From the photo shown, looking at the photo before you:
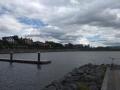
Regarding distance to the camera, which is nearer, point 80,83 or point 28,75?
point 80,83

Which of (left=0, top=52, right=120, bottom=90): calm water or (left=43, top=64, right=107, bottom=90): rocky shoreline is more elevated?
(left=43, top=64, right=107, bottom=90): rocky shoreline

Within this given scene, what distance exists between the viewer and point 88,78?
2120cm

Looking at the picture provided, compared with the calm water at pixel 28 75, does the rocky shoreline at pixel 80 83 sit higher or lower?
higher

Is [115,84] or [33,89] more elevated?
[115,84]

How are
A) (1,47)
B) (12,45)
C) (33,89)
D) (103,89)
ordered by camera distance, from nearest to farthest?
(103,89), (33,89), (1,47), (12,45)

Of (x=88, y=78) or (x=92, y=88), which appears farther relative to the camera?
(x=88, y=78)

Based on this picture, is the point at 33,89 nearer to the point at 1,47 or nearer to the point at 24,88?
the point at 24,88

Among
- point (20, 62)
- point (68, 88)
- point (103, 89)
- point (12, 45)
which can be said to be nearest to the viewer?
point (103, 89)

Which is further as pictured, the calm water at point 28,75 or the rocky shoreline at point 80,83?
the calm water at point 28,75

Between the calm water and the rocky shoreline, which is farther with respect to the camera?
the calm water

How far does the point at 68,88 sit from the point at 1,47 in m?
152

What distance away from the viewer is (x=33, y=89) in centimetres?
2262

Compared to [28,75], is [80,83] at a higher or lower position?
higher

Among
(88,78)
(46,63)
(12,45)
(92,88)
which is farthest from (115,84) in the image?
(12,45)
